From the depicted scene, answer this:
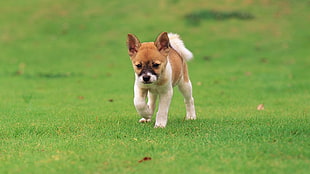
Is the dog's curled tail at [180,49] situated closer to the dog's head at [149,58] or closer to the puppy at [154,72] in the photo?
the puppy at [154,72]

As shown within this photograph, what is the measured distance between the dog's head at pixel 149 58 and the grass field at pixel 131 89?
0.72 m

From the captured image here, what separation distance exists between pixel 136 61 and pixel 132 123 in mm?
1035

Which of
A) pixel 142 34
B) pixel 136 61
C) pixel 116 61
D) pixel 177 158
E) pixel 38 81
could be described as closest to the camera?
pixel 177 158

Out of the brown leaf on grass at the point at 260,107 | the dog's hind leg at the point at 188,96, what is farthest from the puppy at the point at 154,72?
the brown leaf on grass at the point at 260,107

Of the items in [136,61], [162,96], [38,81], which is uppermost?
[136,61]

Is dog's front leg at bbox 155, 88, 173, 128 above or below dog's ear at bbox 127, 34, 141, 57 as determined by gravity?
below

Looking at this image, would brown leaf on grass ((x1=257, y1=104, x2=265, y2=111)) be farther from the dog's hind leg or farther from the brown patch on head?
the brown patch on head

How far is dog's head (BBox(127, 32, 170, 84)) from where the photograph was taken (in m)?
6.41

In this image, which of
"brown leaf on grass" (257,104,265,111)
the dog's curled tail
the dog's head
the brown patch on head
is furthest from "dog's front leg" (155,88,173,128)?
"brown leaf on grass" (257,104,265,111)

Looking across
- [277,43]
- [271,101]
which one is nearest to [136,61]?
[271,101]

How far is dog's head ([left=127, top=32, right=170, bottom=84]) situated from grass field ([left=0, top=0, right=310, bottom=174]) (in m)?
0.72

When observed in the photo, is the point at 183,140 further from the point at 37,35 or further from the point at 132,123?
the point at 37,35

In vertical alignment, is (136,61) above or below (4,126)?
above

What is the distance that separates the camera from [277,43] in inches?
734
